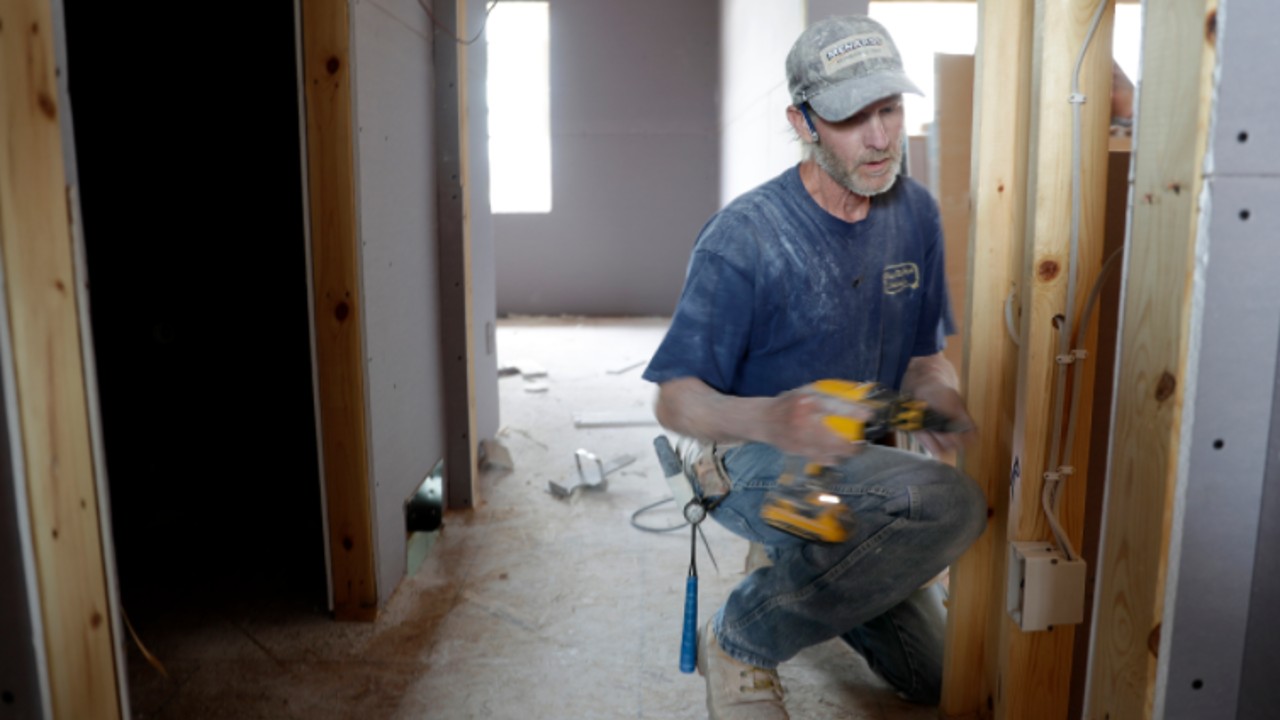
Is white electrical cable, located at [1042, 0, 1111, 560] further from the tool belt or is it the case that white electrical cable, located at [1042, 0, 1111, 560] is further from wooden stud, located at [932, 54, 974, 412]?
wooden stud, located at [932, 54, 974, 412]

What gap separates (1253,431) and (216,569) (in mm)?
2375

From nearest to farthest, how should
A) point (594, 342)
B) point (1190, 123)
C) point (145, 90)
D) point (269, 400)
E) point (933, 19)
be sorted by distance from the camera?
point (1190, 123), point (145, 90), point (269, 400), point (933, 19), point (594, 342)

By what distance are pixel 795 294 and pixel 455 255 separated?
144 cm

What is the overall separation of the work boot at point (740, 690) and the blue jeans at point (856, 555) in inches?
0.8

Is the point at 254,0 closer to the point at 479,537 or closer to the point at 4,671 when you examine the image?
the point at 479,537

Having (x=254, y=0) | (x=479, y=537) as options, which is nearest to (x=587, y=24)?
(x=254, y=0)

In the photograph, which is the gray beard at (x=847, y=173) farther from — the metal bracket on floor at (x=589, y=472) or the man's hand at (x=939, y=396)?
the metal bracket on floor at (x=589, y=472)

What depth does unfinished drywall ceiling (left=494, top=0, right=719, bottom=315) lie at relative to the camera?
7633 mm

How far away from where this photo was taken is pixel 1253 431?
3.21 feet

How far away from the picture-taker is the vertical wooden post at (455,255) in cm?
272

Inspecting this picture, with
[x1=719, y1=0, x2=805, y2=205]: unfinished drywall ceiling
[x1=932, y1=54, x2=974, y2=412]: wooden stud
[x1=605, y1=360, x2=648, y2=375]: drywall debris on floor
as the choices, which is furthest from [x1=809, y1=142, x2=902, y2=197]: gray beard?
[x1=605, y1=360, x2=648, y2=375]: drywall debris on floor

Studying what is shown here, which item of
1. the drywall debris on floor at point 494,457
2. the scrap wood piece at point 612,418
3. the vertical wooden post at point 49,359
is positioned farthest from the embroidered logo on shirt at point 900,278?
the scrap wood piece at point 612,418

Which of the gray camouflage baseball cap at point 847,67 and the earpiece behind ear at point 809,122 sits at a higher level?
the gray camouflage baseball cap at point 847,67

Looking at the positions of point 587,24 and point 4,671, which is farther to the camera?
point 587,24
